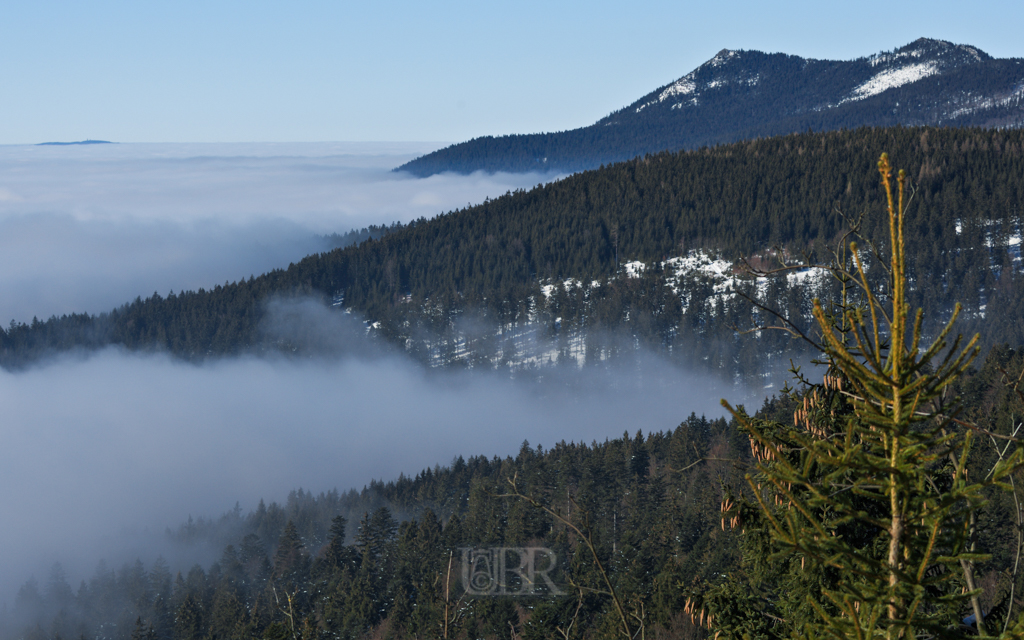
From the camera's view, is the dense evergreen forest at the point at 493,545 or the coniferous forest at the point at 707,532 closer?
the coniferous forest at the point at 707,532

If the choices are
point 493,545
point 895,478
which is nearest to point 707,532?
point 493,545

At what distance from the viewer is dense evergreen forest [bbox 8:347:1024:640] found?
5425cm

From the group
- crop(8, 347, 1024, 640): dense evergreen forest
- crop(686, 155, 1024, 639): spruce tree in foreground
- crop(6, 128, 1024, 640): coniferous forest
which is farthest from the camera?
crop(8, 347, 1024, 640): dense evergreen forest

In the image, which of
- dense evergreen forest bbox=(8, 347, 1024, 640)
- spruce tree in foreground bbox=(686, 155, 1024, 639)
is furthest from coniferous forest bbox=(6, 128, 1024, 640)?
dense evergreen forest bbox=(8, 347, 1024, 640)

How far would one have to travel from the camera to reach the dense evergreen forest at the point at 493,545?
54.2 m

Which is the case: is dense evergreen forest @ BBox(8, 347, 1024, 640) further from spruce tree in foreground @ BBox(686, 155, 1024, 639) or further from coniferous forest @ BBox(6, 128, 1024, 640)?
spruce tree in foreground @ BBox(686, 155, 1024, 639)

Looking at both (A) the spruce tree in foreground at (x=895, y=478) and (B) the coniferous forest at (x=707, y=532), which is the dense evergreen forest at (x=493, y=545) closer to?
(B) the coniferous forest at (x=707, y=532)

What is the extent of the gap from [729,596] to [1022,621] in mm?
6384

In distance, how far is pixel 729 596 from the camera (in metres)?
11.2

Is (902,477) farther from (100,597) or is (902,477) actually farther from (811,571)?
(100,597)

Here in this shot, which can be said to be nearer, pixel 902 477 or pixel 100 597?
pixel 902 477

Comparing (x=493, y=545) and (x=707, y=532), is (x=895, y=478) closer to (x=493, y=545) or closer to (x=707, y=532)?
(x=707, y=532)

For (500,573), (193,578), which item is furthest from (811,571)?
(193,578)

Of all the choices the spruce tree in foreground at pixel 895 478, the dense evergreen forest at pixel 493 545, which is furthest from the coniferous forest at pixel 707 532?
the dense evergreen forest at pixel 493 545
